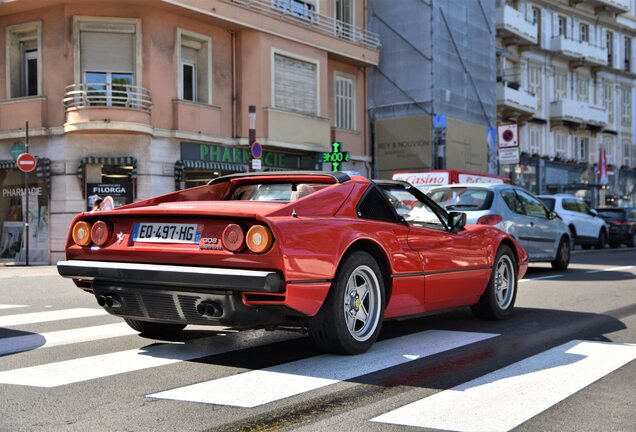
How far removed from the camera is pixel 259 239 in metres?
4.92

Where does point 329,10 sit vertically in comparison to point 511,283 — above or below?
above

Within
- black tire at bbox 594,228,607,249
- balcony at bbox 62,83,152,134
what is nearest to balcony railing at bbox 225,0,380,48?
balcony at bbox 62,83,152,134

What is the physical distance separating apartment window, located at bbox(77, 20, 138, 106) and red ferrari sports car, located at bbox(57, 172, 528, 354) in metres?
15.5

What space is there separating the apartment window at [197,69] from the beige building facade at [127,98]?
0.03 meters

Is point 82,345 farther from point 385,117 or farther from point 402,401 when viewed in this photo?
point 385,117

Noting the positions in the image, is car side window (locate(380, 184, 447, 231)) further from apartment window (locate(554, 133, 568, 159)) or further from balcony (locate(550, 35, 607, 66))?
apartment window (locate(554, 133, 568, 159))

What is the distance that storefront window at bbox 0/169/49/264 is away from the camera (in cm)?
2117

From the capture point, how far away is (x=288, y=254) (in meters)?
4.90

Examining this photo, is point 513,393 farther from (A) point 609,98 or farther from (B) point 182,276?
(A) point 609,98

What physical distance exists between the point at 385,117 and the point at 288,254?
25.9 m

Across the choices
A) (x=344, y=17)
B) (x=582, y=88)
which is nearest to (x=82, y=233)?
(x=344, y=17)

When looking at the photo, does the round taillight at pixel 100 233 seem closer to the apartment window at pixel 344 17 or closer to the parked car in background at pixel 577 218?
the parked car in background at pixel 577 218

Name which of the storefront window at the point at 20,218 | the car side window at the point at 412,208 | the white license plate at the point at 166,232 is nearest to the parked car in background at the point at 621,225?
the storefront window at the point at 20,218

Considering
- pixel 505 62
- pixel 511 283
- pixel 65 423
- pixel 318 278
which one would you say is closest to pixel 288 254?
pixel 318 278
